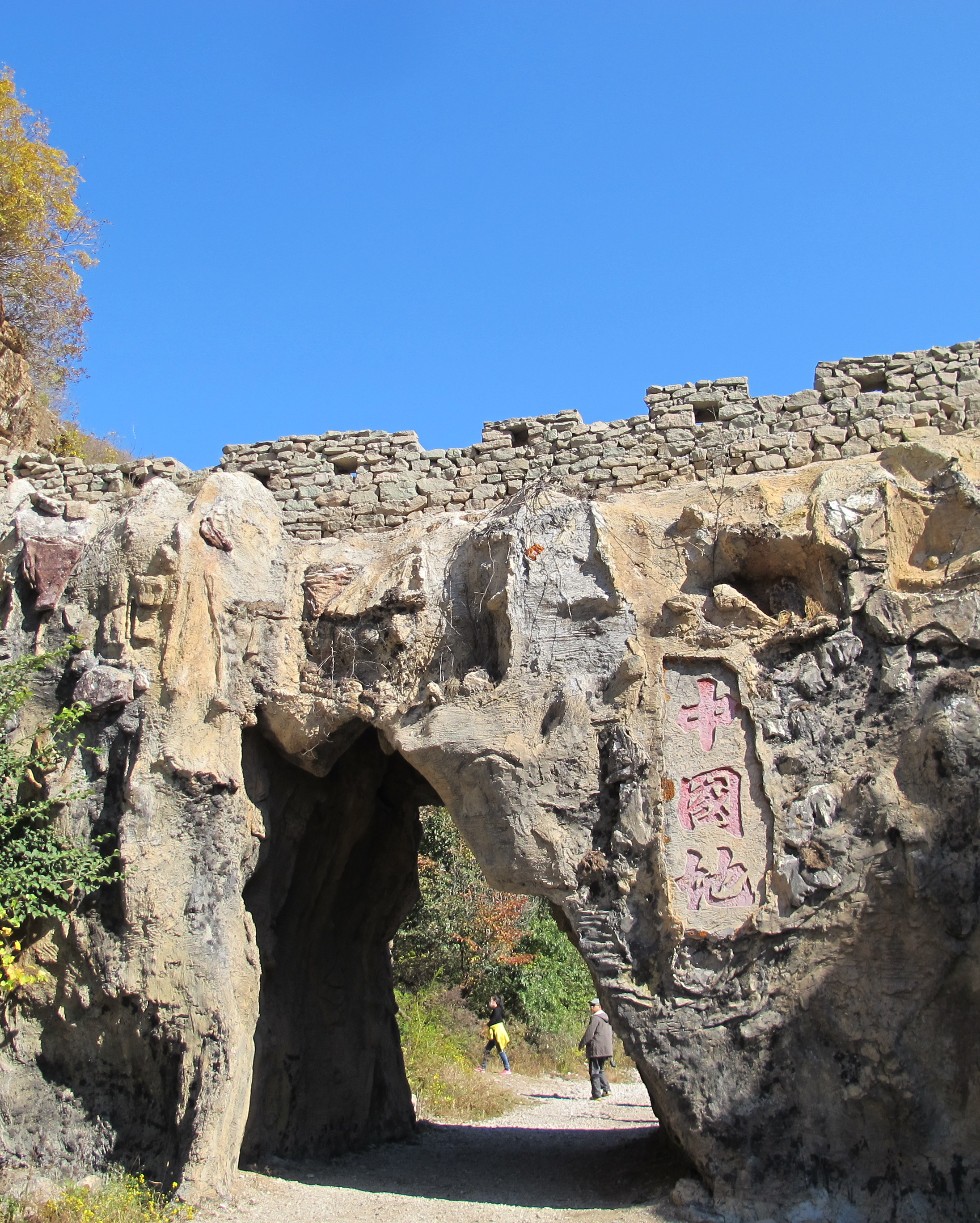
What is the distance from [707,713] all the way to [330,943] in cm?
426

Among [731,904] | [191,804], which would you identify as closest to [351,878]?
[191,804]

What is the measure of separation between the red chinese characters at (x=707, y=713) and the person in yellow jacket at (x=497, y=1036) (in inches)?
372

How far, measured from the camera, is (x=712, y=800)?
7289 mm

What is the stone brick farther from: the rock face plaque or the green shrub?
the green shrub

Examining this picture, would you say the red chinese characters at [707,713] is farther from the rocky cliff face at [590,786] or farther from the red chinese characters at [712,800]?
the red chinese characters at [712,800]

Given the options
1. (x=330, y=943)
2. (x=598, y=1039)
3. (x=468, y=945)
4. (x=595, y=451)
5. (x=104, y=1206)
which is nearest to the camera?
(x=104, y=1206)

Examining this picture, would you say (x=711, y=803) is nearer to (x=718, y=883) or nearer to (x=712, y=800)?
(x=712, y=800)

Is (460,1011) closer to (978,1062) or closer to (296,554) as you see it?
(296,554)

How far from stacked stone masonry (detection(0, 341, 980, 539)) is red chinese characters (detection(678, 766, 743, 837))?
8.23 ft

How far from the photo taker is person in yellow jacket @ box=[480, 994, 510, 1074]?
1565 centimetres

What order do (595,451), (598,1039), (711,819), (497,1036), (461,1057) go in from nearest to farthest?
1. (711,819)
2. (595,451)
3. (598,1039)
4. (461,1057)
5. (497,1036)

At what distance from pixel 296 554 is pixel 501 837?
121 inches

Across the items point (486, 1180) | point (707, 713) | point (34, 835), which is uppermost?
point (707, 713)

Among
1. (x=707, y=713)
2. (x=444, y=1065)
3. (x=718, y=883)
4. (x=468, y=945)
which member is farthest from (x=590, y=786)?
(x=468, y=945)
